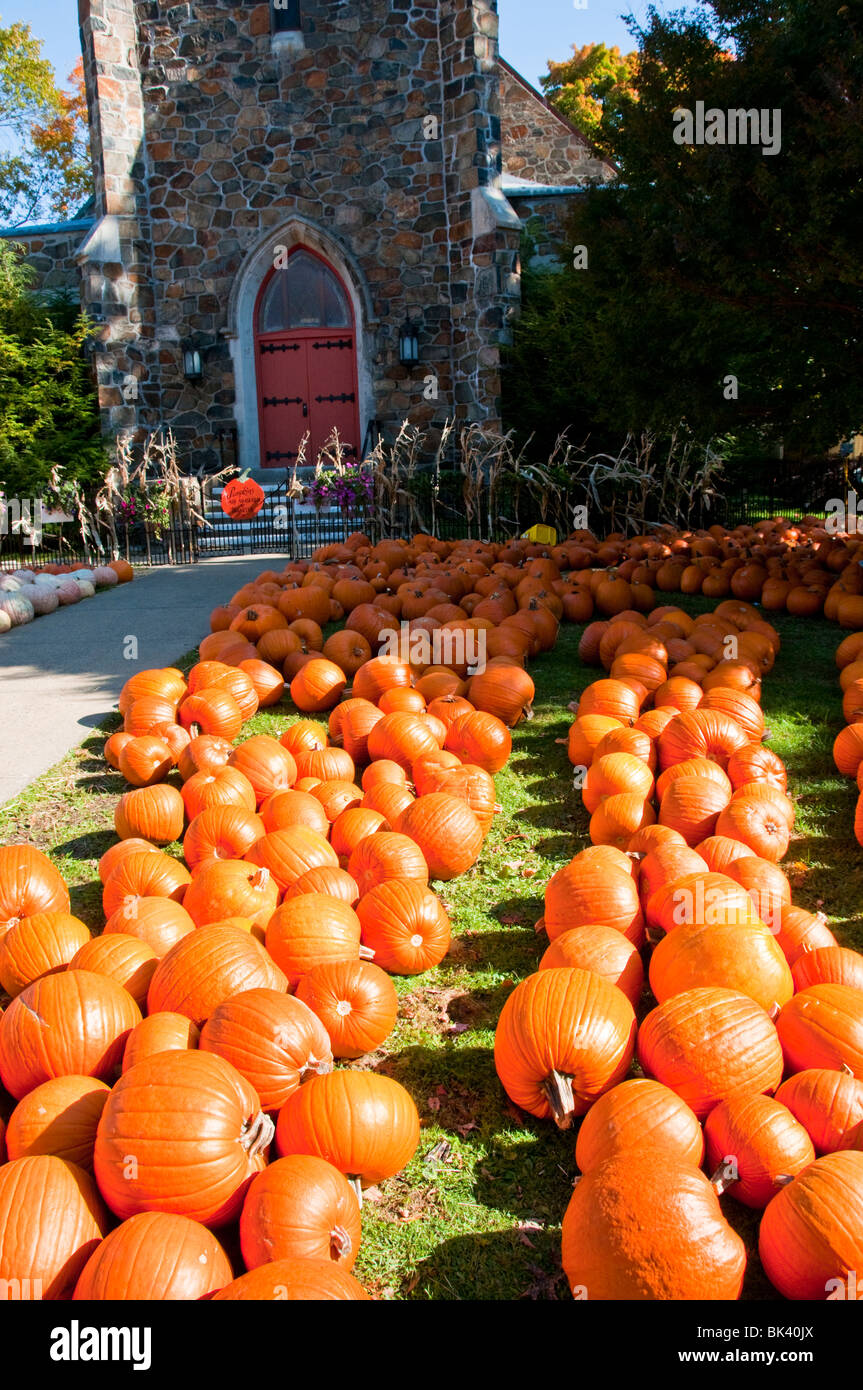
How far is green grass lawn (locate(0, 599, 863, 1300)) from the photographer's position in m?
2.14

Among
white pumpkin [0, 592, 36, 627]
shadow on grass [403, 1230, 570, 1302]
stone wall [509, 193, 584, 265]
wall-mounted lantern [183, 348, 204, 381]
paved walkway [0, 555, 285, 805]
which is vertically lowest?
shadow on grass [403, 1230, 570, 1302]

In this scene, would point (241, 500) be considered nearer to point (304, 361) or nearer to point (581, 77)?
point (304, 361)

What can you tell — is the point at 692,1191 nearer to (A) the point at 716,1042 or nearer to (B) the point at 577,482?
(A) the point at 716,1042

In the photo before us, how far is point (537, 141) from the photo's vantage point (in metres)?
22.1

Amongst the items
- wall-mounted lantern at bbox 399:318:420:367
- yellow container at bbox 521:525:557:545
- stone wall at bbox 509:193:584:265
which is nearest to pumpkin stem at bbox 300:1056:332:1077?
yellow container at bbox 521:525:557:545

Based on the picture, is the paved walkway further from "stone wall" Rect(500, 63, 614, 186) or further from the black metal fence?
"stone wall" Rect(500, 63, 614, 186)

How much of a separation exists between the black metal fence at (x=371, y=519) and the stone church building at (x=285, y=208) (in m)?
2.80

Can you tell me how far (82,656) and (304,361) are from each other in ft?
40.7

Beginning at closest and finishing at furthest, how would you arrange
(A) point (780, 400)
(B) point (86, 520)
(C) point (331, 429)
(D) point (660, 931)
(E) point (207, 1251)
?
(E) point (207, 1251) < (D) point (660, 931) < (A) point (780, 400) < (B) point (86, 520) < (C) point (331, 429)

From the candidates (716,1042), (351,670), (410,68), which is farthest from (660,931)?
(410,68)

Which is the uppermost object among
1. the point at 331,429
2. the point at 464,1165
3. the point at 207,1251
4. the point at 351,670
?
the point at 331,429

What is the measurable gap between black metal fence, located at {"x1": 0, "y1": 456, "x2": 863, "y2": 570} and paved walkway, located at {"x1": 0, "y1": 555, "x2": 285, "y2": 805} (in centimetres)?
Result: 221
